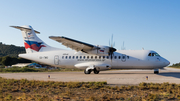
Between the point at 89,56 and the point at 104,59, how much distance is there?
7.56 ft

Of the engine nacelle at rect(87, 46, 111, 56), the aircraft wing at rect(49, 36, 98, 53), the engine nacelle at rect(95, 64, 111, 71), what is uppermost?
the aircraft wing at rect(49, 36, 98, 53)

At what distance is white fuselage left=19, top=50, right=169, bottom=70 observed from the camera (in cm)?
2180

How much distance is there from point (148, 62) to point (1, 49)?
157 m

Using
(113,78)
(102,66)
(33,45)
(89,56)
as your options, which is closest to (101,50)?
(102,66)

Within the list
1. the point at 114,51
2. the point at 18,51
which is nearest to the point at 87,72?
the point at 114,51

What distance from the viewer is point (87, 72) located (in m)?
22.2

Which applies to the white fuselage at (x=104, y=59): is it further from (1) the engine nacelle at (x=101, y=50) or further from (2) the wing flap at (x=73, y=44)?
(2) the wing flap at (x=73, y=44)

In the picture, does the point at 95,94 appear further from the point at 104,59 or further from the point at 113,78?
the point at 104,59

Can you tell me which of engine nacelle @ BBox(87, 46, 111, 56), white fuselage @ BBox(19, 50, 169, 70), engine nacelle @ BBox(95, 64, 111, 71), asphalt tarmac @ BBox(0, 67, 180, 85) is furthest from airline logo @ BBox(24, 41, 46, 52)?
engine nacelle @ BBox(95, 64, 111, 71)

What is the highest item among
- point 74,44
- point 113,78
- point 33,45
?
point 33,45

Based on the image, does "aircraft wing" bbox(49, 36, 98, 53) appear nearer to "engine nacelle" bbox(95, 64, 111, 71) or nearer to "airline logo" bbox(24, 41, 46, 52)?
"engine nacelle" bbox(95, 64, 111, 71)

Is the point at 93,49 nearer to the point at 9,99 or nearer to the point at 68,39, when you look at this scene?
the point at 68,39

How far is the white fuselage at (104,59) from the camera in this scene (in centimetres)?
2180

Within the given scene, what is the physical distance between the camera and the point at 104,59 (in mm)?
22422
